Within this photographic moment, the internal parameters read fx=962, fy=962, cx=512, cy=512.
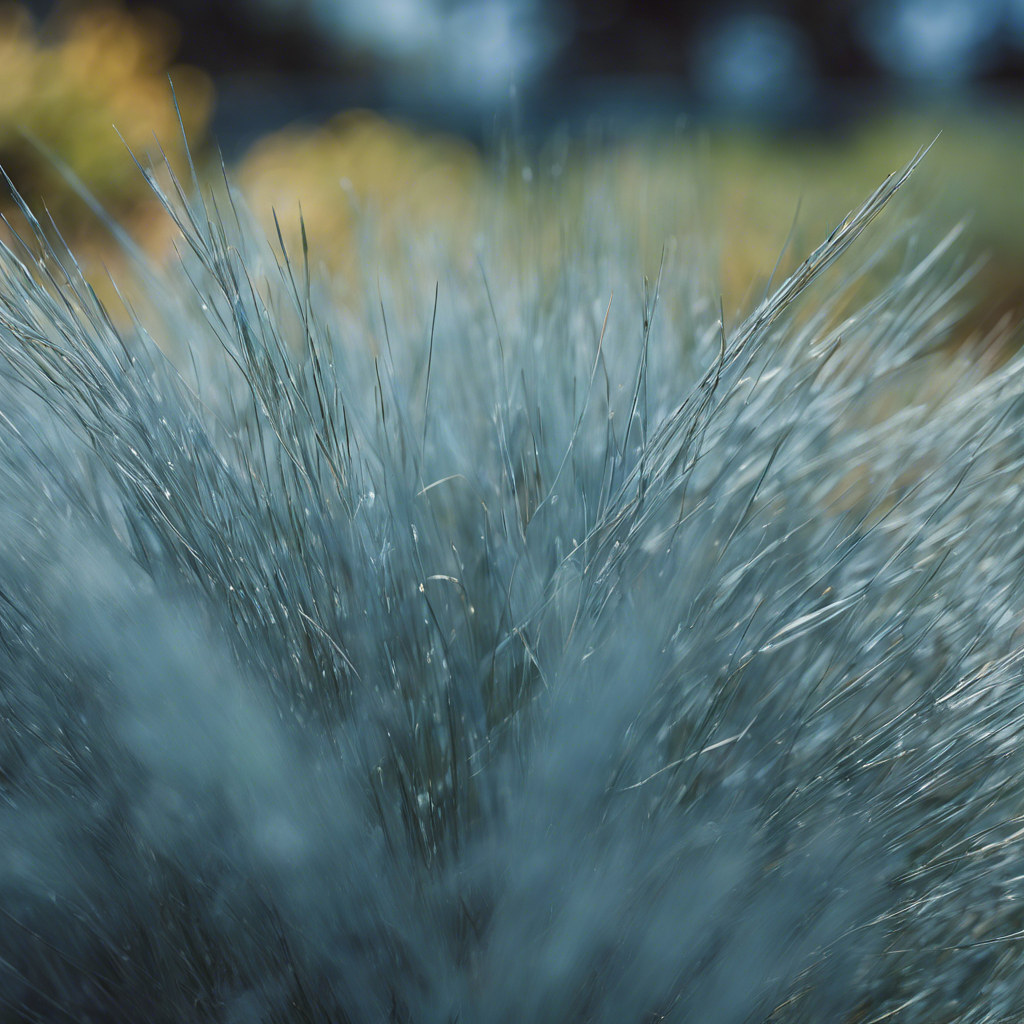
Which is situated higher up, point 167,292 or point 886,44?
point 167,292

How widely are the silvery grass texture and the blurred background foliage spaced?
0.27 m

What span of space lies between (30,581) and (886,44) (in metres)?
7.72

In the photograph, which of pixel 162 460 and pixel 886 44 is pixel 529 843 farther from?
pixel 886 44

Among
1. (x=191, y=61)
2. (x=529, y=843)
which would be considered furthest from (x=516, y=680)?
(x=191, y=61)

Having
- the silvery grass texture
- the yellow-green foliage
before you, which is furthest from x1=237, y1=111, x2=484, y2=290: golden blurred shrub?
the silvery grass texture

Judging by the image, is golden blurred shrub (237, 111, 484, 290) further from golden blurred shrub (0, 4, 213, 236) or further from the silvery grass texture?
the silvery grass texture

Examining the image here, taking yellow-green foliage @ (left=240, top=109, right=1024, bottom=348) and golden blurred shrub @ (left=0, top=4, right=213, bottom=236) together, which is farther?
golden blurred shrub @ (left=0, top=4, right=213, bottom=236)

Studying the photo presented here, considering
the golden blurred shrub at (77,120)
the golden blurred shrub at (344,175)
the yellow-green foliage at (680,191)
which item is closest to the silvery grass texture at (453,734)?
the yellow-green foliage at (680,191)

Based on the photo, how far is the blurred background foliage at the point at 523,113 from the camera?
59.3 inches

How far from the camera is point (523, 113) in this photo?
212 inches

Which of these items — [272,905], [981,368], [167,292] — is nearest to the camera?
[272,905]

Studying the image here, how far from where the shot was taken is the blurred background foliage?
151 centimetres

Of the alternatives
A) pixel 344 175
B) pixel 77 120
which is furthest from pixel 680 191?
pixel 77 120

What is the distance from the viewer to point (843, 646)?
20.7 inches
